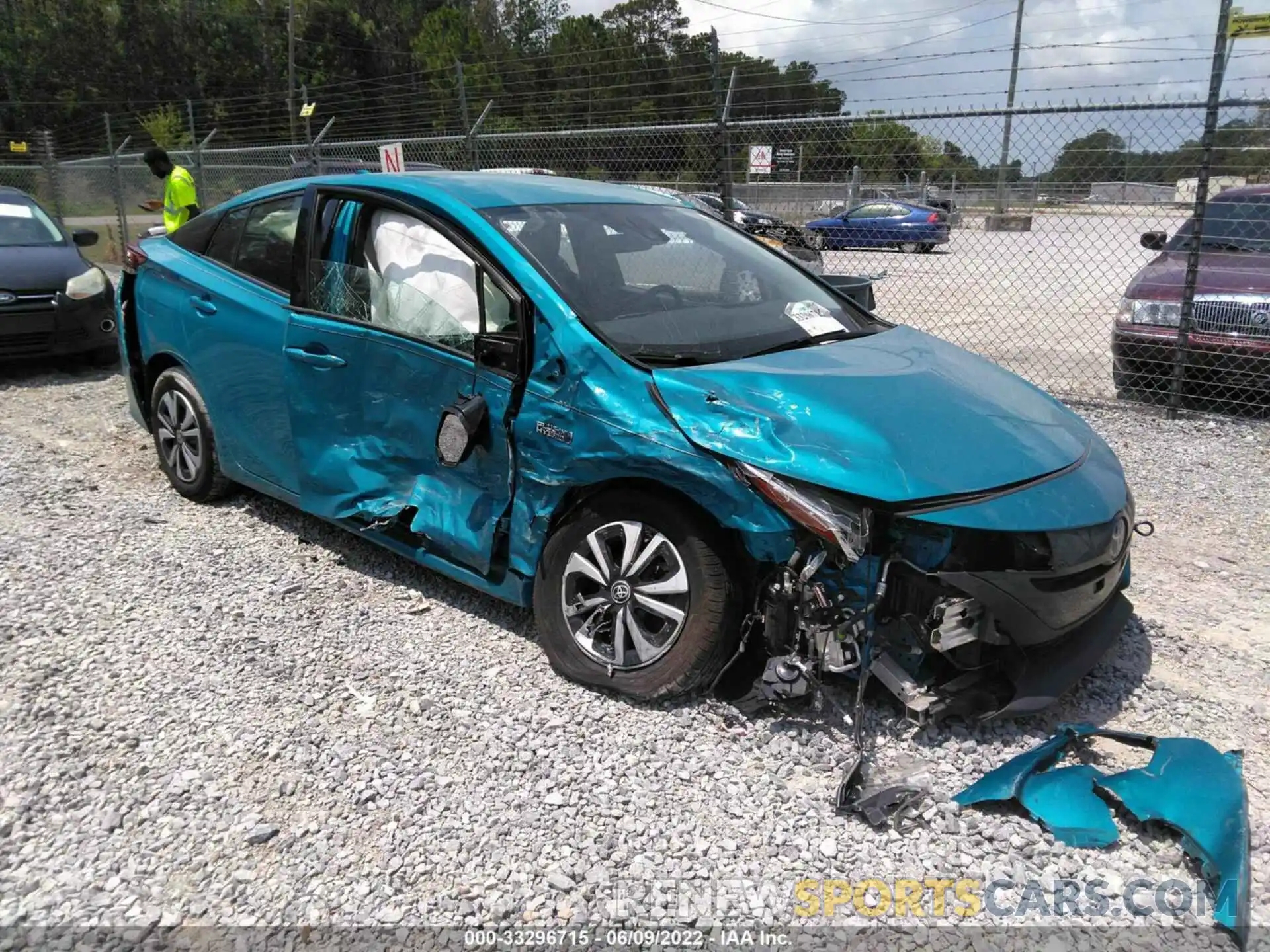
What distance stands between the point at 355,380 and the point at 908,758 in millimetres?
2434

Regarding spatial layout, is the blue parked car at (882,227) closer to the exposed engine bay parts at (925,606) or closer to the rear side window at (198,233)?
the rear side window at (198,233)

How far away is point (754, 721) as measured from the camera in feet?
10.0

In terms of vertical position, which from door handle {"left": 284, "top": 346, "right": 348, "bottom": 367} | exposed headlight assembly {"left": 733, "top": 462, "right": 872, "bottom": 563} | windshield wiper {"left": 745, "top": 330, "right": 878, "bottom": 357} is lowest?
exposed headlight assembly {"left": 733, "top": 462, "right": 872, "bottom": 563}

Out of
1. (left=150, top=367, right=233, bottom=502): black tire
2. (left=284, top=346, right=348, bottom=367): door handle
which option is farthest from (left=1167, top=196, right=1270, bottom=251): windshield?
(left=150, top=367, right=233, bottom=502): black tire

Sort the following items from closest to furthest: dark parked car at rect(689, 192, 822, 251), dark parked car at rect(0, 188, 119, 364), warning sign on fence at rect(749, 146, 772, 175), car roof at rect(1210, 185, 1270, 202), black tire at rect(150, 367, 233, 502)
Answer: black tire at rect(150, 367, 233, 502) → car roof at rect(1210, 185, 1270, 202) → dark parked car at rect(0, 188, 119, 364) → warning sign on fence at rect(749, 146, 772, 175) → dark parked car at rect(689, 192, 822, 251)

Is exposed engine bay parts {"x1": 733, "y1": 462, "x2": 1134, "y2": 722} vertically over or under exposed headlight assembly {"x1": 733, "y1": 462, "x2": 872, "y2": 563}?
under

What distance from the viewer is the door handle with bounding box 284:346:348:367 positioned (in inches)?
148

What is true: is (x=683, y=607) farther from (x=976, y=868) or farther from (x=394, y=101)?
(x=394, y=101)

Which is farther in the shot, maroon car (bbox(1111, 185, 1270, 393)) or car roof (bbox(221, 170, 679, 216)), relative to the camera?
maroon car (bbox(1111, 185, 1270, 393))

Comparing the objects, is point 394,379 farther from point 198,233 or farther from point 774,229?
point 774,229

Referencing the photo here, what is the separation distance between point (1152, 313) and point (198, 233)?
6.14 meters

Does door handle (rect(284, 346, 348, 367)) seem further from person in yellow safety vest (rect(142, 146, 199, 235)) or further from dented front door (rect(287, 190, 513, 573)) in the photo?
person in yellow safety vest (rect(142, 146, 199, 235))

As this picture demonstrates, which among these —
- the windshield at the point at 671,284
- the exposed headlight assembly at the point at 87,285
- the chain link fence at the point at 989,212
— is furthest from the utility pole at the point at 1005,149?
the exposed headlight assembly at the point at 87,285

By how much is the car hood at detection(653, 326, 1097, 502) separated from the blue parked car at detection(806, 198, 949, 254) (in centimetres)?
1160
